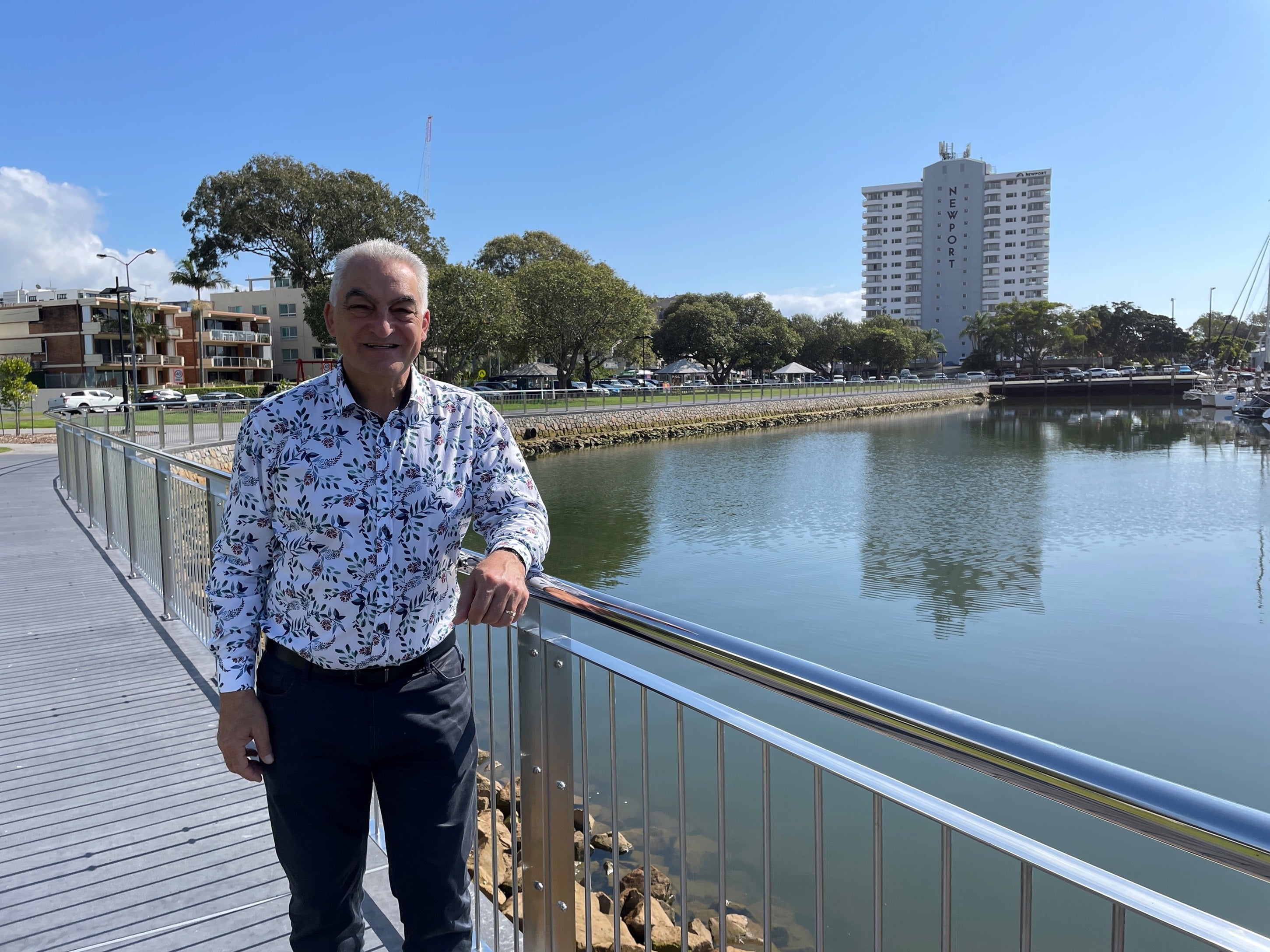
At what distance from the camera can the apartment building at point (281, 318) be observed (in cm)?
7238

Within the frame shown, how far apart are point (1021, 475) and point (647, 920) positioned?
2713 cm

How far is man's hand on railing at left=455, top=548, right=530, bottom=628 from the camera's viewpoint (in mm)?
1758

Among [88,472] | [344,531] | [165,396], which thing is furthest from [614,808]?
[165,396]

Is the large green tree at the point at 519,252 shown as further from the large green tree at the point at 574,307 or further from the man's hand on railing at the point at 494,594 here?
the man's hand on railing at the point at 494,594

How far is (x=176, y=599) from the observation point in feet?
19.7

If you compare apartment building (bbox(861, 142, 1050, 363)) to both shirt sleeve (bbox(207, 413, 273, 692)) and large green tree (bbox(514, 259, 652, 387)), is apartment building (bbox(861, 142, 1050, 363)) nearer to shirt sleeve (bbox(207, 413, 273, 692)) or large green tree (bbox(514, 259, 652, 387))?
large green tree (bbox(514, 259, 652, 387))

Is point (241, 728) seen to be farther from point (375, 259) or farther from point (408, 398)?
point (375, 259)

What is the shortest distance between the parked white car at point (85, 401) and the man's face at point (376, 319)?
1562 inches

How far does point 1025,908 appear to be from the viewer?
4.02 ft

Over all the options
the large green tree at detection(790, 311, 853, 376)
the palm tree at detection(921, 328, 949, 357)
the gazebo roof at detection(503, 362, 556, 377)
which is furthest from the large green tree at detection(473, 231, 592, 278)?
the palm tree at detection(921, 328, 949, 357)

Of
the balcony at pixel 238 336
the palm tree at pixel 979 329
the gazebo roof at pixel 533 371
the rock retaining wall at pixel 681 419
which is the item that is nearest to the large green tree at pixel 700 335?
the gazebo roof at pixel 533 371

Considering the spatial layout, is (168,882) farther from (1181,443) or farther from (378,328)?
(1181,443)

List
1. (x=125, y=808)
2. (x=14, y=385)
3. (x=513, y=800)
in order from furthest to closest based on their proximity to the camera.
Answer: (x=14, y=385)
(x=125, y=808)
(x=513, y=800)

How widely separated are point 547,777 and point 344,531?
2.68ft
